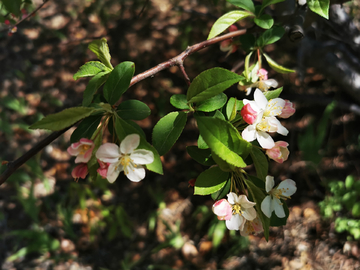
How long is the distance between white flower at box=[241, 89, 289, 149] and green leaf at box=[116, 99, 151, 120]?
0.79ft

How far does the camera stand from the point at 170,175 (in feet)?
6.72

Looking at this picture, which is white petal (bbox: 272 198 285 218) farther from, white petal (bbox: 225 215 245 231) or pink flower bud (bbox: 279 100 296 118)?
pink flower bud (bbox: 279 100 296 118)

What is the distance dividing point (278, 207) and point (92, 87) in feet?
1.81

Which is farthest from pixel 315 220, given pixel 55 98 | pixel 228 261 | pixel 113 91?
pixel 55 98

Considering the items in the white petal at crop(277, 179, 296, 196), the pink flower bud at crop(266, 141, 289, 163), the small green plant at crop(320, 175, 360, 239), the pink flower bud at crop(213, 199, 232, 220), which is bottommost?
the small green plant at crop(320, 175, 360, 239)

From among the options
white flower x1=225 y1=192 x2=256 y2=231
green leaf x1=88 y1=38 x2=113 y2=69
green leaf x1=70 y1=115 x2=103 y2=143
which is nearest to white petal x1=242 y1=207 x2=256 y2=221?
white flower x1=225 y1=192 x2=256 y2=231

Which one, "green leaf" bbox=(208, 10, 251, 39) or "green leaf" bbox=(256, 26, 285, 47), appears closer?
"green leaf" bbox=(208, 10, 251, 39)

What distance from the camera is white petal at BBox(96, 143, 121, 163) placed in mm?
565

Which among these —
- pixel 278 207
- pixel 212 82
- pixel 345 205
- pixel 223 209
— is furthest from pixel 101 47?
pixel 345 205

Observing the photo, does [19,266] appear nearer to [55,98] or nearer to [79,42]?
[55,98]

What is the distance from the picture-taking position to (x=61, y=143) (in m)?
2.19

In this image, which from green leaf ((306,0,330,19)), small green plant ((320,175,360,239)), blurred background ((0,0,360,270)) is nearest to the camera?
green leaf ((306,0,330,19))

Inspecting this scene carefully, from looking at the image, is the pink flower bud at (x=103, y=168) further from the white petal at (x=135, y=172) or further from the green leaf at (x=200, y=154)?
the green leaf at (x=200, y=154)

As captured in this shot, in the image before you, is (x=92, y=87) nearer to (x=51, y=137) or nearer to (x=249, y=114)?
(x=51, y=137)
